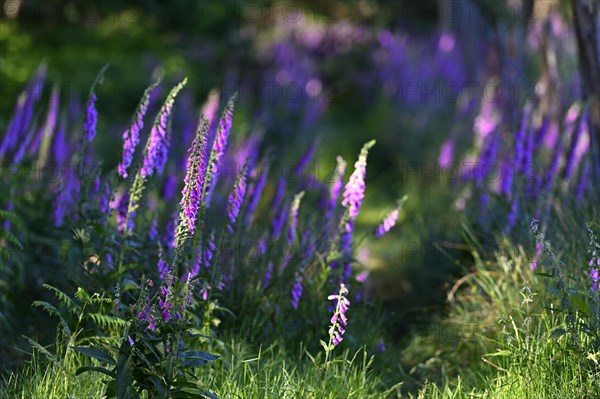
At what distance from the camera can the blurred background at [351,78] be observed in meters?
7.16

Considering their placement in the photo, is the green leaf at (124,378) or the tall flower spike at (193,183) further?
the tall flower spike at (193,183)

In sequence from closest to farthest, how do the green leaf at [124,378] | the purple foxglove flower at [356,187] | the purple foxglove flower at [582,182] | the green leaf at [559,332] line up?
the green leaf at [124,378], the green leaf at [559,332], the purple foxglove flower at [356,187], the purple foxglove flower at [582,182]

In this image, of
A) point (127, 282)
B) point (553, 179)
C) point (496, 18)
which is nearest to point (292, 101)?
point (496, 18)

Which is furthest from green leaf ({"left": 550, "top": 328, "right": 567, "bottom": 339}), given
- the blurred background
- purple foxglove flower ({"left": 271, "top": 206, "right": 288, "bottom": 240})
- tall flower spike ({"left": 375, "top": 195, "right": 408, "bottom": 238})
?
purple foxglove flower ({"left": 271, "top": 206, "right": 288, "bottom": 240})

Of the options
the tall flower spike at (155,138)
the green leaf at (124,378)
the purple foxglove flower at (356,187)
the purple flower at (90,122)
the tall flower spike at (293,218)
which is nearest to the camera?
the green leaf at (124,378)

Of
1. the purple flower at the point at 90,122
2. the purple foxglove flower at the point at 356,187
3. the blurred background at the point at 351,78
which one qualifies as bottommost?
the blurred background at the point at 351,78

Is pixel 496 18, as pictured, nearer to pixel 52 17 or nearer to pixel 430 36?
pixel 52 17

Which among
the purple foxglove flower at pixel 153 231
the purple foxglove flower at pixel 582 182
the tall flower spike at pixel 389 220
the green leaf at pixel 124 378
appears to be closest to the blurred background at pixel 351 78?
the purple foxglove flower at pixel 582 182

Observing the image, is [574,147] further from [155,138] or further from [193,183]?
[193,183]

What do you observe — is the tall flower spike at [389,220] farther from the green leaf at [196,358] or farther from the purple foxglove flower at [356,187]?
the green leaf at [196,358]

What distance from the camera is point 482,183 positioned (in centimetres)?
601

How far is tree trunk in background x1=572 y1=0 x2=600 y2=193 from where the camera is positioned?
5.59 m

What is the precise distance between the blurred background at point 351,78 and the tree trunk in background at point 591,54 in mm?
607

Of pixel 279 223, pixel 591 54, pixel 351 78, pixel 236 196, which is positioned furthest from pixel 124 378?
pixel 351 78
